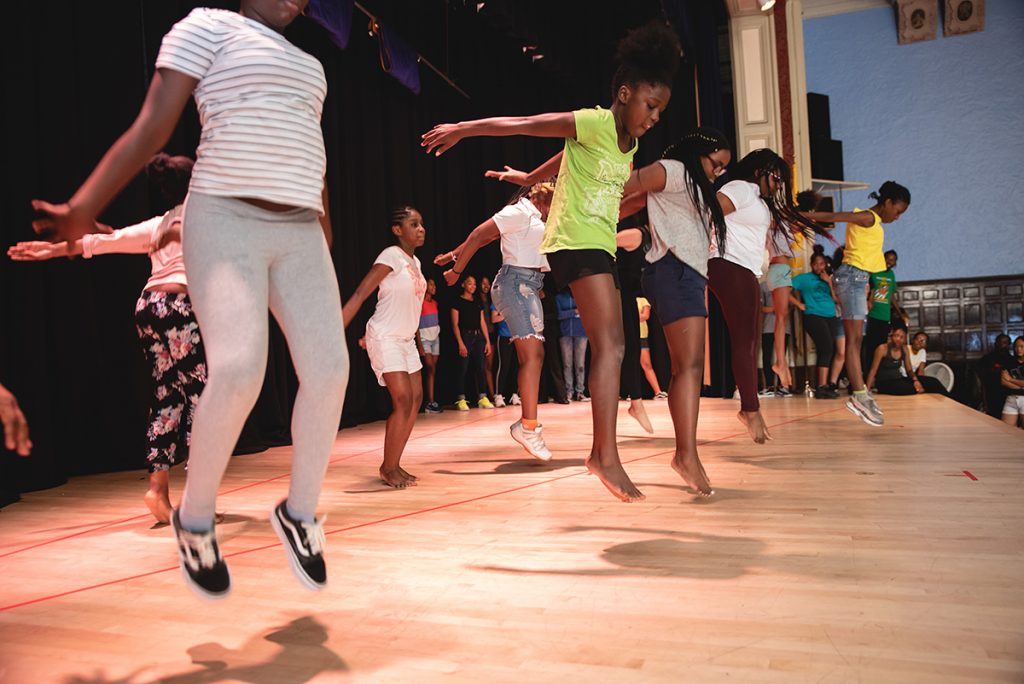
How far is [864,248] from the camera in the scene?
5344 millimetres

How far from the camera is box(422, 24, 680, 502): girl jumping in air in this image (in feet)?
8.99

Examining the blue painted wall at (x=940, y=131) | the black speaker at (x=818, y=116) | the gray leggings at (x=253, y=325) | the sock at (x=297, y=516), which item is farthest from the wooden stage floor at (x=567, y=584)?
the blue painted wall at (x=940, y=131)

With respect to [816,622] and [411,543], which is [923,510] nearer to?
[816,622]

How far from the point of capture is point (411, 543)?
253cm

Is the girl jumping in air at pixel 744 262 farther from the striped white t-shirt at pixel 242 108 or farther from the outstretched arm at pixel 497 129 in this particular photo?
the striped white t-shirt at pixel 242 108

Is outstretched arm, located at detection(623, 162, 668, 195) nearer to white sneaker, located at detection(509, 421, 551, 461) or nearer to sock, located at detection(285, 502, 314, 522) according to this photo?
white sneaker, located at detection(509, 421, 551, 461)

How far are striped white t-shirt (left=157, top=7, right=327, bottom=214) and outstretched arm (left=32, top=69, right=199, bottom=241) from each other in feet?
0.17

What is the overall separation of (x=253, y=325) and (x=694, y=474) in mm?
1980

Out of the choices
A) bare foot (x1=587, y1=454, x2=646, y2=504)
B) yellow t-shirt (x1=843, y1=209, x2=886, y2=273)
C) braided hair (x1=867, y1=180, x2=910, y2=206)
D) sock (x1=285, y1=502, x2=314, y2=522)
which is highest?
braided hair (x1=867, y1=180, x2=910, y2=206)

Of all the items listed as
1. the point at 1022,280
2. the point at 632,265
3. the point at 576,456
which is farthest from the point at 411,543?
the point at 1022,280

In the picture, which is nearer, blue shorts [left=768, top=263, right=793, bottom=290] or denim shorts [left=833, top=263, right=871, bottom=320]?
denim shorts [left=833, top=263, right=871, bottom=320]

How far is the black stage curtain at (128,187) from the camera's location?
4219 millimetres

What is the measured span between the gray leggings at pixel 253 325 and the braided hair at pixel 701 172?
70.1 inches

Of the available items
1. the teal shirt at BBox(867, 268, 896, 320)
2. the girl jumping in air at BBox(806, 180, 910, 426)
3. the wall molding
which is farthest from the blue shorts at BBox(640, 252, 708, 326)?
the wall molding
